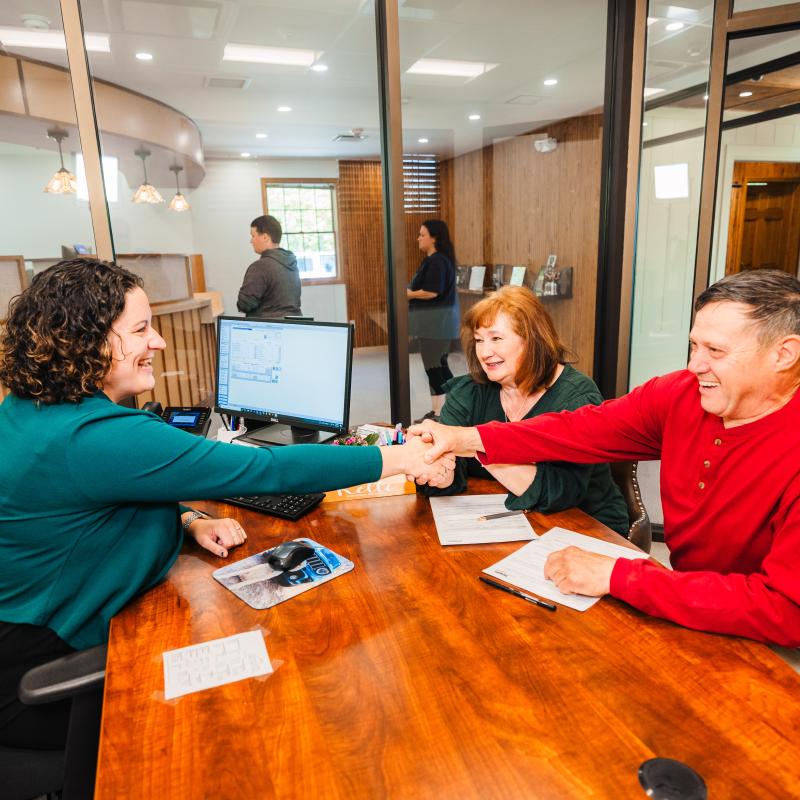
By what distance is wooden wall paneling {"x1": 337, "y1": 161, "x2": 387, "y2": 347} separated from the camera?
3273mm

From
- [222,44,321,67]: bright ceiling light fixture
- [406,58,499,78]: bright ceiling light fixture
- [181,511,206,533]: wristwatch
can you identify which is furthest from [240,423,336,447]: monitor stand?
[222,44,321,67]: bright ceiling light fixture

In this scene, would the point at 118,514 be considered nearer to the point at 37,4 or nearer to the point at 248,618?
the point at 248,618

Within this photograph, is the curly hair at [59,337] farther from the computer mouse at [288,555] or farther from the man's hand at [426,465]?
the man's hand at [426,465]

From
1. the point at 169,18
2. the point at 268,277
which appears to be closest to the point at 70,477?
the point at 268,277

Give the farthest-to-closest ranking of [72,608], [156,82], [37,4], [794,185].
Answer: [794,185], [156,82], [37,4], [72,608]

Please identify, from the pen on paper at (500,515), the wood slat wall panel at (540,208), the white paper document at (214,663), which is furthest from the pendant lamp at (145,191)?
the white paper document at (214,663)

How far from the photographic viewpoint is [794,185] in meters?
4.56

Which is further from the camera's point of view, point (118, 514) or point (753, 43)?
point (753, 43)

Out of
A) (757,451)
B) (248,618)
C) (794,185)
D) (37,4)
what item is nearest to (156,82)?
(37,4)

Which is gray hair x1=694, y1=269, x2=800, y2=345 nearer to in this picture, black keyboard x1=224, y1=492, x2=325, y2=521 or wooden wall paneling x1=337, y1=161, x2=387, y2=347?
black keyboard x1=224, y1=492, x2=325, y2=521

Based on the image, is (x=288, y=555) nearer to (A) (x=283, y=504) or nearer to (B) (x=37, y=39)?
(A) (x=283, y=504)

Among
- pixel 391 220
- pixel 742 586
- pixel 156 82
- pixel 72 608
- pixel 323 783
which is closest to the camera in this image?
pixel 323 783

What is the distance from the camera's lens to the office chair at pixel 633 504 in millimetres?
1671

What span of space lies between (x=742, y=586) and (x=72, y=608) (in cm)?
124
